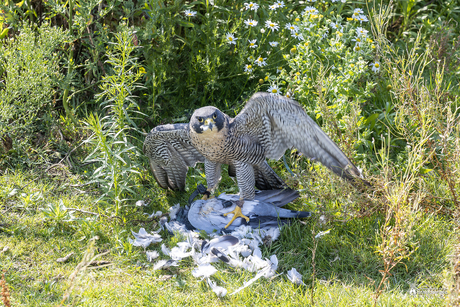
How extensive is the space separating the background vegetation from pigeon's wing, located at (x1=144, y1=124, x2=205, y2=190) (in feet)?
0.56

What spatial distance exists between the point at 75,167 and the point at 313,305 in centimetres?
263

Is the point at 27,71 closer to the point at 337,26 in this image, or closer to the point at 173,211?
the point at 173,211

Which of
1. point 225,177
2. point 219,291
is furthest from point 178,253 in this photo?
point 225,177

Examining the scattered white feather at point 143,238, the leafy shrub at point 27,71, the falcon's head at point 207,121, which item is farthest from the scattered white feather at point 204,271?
the leafy shrub at point 27,71

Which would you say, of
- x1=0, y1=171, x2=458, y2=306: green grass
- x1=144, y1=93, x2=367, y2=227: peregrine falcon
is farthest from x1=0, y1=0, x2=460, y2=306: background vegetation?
x1=144, y1=93, x2=367, y2=227: peregrine falcon

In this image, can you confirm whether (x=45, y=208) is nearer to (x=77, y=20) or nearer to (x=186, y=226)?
(x=186, y=226)

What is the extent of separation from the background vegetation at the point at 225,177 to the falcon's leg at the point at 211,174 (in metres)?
0.30

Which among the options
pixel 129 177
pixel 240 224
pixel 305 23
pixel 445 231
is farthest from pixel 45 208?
pixel 445 231

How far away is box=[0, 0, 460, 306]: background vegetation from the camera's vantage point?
3.17 m

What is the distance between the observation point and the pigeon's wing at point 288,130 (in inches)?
132

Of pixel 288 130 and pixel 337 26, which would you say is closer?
pixel 288 130

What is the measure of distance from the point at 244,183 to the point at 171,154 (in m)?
0.71

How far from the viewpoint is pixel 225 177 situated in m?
4.49

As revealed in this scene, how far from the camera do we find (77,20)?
4312 millimetres
